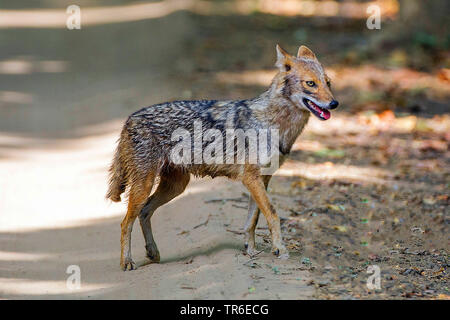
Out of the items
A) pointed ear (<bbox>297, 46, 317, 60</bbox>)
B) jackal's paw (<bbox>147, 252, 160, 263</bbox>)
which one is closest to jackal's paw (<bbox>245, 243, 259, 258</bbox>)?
jackal's paw (<bbox>147, 252, 160, 263</bbox>)

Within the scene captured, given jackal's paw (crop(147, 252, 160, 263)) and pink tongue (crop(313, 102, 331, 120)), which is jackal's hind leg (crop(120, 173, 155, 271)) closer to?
jackal's paw (crop(147, 252, 160, 263))

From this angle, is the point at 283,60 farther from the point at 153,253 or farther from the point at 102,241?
the point at 102,241

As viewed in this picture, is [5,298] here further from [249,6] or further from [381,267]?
[249,6]

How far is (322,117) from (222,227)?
2310 mm

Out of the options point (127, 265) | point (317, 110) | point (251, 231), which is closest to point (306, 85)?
point (317, 110)

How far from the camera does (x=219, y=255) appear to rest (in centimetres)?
834

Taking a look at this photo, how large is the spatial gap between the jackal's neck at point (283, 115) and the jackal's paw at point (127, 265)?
230 centimetres

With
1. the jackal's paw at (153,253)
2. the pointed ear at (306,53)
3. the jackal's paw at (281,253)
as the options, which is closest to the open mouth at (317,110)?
the pointed ear at (306,53)

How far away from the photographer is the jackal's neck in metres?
8.16

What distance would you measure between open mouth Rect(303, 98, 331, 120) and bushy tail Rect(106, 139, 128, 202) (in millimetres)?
2360

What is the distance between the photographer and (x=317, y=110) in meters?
7.90

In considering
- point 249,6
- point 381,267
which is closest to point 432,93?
point 381,267

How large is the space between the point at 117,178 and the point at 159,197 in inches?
23.9

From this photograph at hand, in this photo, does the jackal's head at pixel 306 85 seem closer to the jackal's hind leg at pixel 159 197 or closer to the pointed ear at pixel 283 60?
the pointed ear at pixel 283 60
